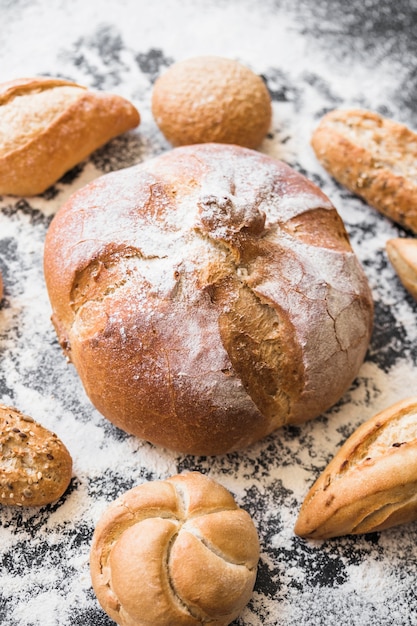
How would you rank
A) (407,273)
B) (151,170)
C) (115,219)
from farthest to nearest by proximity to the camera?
(407,273) < (151,170) < (115,219)

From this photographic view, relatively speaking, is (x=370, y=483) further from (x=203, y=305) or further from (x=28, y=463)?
(x=28, y=463)

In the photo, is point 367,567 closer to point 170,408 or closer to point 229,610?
point 229,610

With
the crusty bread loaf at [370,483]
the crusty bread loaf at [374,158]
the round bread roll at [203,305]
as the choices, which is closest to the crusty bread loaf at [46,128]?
the round bread roll at [203,305]

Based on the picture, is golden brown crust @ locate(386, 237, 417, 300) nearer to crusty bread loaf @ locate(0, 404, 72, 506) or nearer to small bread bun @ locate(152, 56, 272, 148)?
small bread bun @ locate(152, 56, 272, 148)

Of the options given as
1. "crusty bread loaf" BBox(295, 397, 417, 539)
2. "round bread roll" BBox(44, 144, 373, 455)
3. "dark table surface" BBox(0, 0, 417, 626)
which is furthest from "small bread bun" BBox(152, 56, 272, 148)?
"crusty bread loaf" BBox(295, 397, 417, 539)

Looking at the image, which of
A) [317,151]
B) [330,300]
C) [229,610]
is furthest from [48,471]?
[317,151]

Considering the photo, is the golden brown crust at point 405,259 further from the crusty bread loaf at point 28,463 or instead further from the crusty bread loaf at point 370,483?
the crusty bread loaf at point 28,463

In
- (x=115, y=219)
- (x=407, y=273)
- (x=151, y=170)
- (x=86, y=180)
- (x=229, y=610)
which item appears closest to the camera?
(x=229, y=610)
